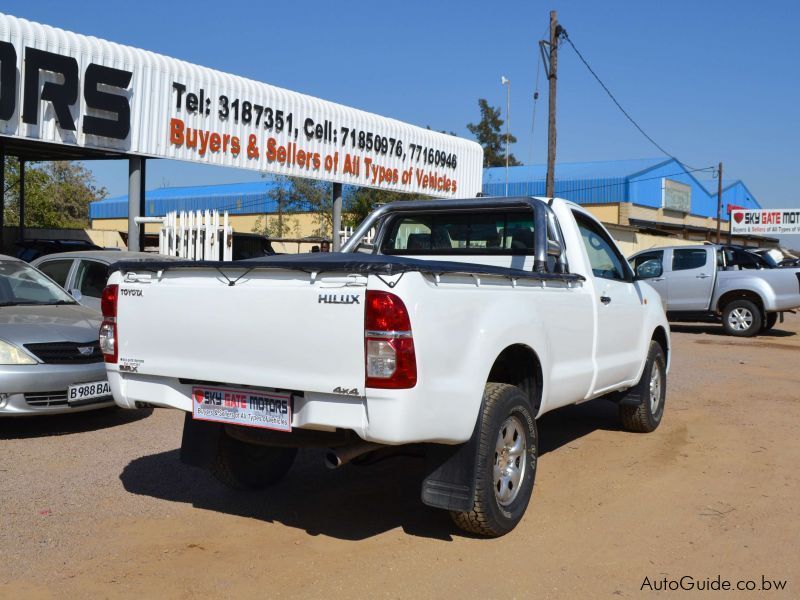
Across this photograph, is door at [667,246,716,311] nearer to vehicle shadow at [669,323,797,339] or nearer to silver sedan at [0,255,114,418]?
vehicle shadow at [669,323,797,339]

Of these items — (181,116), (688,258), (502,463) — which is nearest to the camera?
(502,463)

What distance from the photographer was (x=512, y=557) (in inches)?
174

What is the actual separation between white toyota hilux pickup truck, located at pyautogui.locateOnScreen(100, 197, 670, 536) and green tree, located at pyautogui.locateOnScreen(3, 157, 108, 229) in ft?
114

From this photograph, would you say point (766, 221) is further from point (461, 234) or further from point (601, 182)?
point (461, 234)

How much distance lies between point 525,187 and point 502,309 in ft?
148

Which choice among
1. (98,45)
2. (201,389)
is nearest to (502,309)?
(201,389)

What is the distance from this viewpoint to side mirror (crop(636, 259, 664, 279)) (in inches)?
280

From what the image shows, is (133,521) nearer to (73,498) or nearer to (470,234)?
(73,498)

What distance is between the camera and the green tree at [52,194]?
134 ft

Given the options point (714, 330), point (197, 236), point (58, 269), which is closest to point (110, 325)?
point (58, 269)

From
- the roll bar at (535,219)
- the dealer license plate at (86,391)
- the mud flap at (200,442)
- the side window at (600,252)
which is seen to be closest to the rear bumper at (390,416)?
the mud flap at (200,442)

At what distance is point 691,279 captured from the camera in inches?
712

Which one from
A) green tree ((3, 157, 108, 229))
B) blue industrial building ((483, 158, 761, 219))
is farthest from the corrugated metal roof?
green tree ((3, 157, 108, 229))

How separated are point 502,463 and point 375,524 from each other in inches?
33.3
